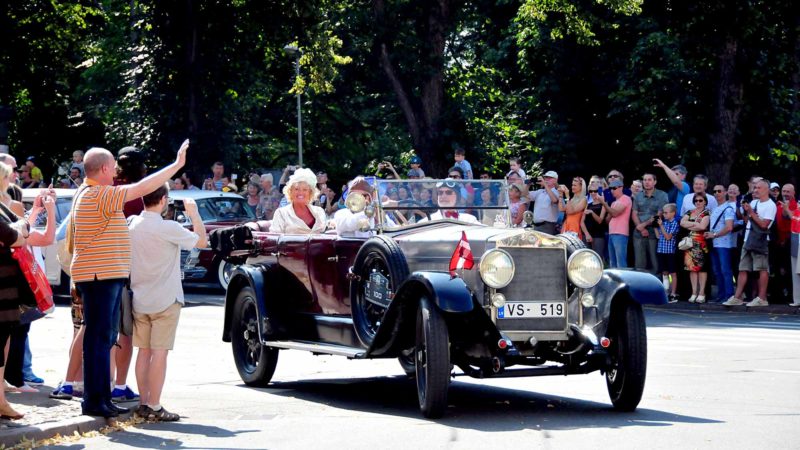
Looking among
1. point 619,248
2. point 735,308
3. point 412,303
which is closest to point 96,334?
point 412,303

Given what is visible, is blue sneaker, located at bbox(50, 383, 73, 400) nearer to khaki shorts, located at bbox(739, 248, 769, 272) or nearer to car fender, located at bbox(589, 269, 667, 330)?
car fender, located at bbox(589, 269, 667, 330)

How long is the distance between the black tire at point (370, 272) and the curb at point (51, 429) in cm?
223

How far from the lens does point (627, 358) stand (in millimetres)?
9953

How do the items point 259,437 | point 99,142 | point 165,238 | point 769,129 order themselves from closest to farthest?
point 259,437 → point 165,238 → point 769,129 → point 99,142

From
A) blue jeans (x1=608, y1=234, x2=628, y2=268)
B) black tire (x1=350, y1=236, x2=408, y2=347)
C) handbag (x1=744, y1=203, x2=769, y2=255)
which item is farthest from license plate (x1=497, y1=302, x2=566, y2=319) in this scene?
blue jeans (x1=608, y1=234, x2=628, y2=268)

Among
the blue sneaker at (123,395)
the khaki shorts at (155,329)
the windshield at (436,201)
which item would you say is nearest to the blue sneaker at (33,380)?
the blue sneaker at (123,395)

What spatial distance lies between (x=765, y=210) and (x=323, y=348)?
10842 mm

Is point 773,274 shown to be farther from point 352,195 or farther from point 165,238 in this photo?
point 165,238

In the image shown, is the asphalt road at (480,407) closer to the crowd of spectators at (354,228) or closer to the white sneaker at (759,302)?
the crowd of spectators at (354,228)

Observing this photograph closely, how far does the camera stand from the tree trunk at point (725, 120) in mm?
26203

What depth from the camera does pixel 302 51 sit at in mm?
33875

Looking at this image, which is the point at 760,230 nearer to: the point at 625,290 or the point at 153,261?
the point at 625,290

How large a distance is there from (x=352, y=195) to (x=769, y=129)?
1991 cm

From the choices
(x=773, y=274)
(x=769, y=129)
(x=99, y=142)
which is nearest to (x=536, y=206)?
(x=773, y=274)
